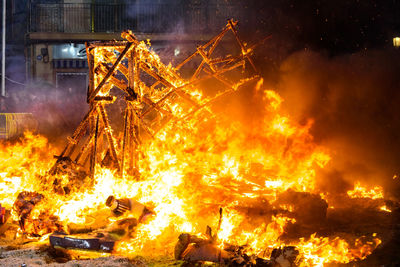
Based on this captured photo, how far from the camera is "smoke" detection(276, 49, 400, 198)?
1005 cm

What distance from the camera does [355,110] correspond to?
1080 cm

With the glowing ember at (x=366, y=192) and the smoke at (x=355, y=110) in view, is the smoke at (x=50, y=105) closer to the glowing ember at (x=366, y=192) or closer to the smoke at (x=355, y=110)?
the smoke at (x=355, y=110)

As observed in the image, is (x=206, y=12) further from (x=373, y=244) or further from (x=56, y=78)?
(x=373, y=244)

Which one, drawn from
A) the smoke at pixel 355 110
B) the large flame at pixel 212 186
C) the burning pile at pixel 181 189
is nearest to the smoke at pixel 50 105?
the large flame at pixel 212 186

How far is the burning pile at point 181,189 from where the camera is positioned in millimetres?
5977

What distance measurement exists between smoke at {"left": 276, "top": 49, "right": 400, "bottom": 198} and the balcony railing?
34.2 feet

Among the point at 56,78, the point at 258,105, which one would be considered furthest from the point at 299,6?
the point at 56,78

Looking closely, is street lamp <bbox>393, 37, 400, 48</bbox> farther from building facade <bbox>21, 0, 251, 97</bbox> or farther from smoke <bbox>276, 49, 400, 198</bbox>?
building facade <bbox>21, 0, 251, 97</bbox>

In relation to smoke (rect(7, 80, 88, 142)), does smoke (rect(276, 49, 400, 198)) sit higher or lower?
lower

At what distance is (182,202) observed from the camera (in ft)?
23.6

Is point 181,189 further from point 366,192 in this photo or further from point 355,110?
point 355,110

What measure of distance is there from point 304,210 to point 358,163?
437cm

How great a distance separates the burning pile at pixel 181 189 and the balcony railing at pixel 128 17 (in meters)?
12.0

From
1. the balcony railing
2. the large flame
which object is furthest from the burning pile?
the balcony railing
